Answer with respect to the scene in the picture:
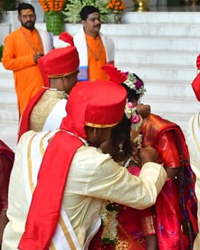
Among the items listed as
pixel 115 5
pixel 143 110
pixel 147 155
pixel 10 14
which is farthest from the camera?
pixel 10 14

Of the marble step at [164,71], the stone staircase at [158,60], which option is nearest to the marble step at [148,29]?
the stone staircase at [158,60]

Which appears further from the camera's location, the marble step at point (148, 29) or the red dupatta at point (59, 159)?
the marble step at point (148, 29)

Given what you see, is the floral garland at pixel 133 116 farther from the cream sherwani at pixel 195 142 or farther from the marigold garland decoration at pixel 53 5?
the marigold garland decoration at pixel 53 5

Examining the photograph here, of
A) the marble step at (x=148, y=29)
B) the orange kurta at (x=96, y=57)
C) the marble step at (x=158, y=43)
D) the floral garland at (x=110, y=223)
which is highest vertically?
the floral garland at (x=110, y=223)

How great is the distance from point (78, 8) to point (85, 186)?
25.1ft

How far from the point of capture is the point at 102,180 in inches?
87.8

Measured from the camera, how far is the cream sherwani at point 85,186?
A: 223 centimetres

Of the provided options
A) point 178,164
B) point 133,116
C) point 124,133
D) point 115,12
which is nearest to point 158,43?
point 115,12

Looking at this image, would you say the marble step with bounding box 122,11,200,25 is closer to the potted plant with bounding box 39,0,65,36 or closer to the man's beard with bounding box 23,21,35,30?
the potted plant with bounding box 39,0,65,36

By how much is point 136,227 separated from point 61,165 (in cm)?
60

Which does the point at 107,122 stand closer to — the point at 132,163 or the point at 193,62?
the point at 132,163

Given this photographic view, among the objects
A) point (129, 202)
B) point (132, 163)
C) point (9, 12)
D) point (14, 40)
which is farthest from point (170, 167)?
point (9, 12)

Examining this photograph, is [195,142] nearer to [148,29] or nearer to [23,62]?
[23,62]

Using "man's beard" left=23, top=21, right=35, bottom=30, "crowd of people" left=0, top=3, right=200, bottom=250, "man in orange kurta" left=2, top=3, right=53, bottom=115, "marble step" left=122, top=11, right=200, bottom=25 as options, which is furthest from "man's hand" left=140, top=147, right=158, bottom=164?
"marble step" left=122, top=11, right=200, bottom=25
